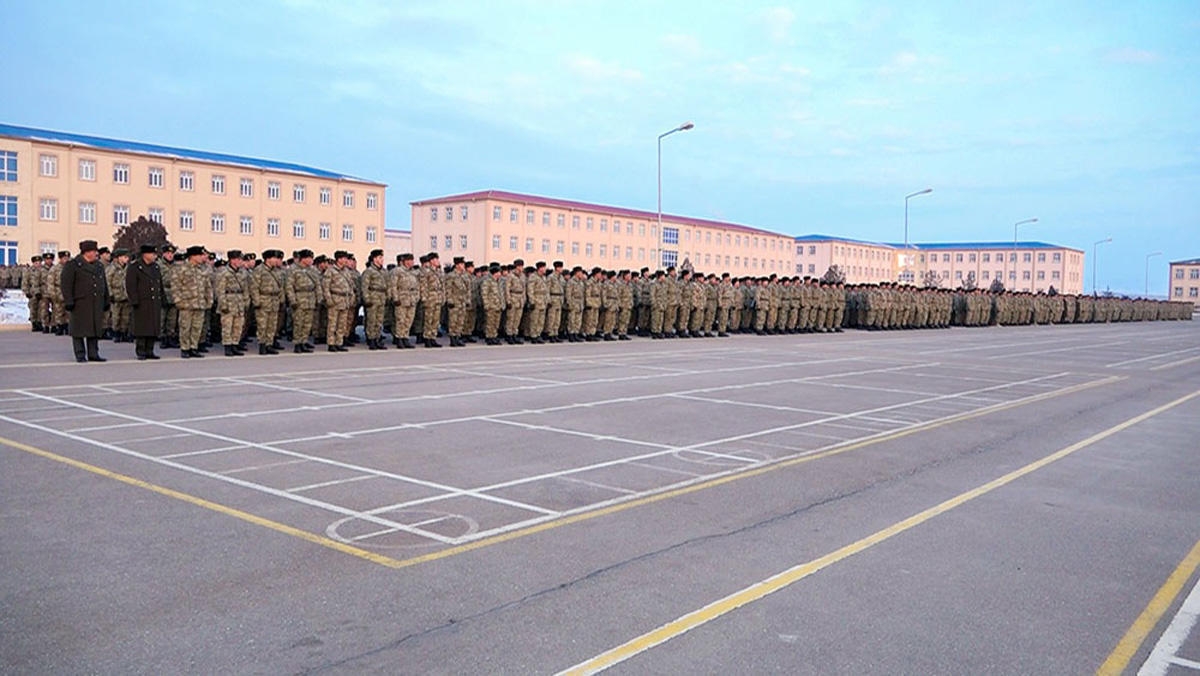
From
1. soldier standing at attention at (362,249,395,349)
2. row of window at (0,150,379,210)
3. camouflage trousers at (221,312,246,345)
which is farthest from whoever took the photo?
row of window at (0,150,379,210)

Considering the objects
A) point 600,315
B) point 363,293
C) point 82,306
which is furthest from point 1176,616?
point 600,315

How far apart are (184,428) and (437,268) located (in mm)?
12309

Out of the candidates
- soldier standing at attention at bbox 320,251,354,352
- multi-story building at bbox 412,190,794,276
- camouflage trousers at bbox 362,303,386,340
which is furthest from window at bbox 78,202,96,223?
soldier standing at attention at bbox 320,251,354,352

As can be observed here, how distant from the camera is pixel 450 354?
19.9m

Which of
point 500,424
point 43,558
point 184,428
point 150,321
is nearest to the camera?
point 43,558

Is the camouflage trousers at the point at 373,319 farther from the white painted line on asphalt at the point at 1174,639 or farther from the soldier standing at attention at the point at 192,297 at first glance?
the white painted line on asphalt at the point at 1174,639

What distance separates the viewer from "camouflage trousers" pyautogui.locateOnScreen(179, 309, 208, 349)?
17391 millimetres

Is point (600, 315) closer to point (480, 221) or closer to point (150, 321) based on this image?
point (150, 321)

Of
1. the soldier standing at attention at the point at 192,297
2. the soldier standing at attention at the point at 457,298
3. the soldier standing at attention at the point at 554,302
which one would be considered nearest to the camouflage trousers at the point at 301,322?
the soldier standing at attention at the point at 192,297

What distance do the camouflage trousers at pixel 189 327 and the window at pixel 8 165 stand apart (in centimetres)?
5512

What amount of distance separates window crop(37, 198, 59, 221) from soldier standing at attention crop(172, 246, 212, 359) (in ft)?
182

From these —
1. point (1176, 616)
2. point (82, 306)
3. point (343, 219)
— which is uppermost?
point (343, 219)

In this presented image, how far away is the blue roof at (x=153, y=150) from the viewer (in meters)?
65.8

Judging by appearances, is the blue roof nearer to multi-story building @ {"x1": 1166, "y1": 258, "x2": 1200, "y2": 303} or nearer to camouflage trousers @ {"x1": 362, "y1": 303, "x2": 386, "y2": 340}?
camouflage trousers @ {"x1": 362, "y1": 303, "x2": 386, "y2": 340}
